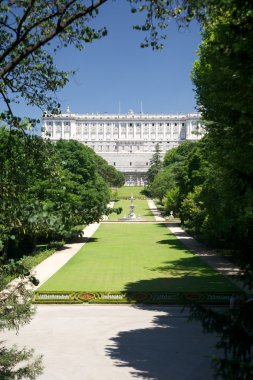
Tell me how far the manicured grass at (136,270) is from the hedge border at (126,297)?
110 centimetres

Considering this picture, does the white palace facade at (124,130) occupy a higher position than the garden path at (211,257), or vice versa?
the white palace facade at (124,130)

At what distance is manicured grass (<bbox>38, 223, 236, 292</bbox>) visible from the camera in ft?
68.3

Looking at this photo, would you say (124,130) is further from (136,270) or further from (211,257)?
(136,270)

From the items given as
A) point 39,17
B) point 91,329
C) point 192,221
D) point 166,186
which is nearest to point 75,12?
point 39,17

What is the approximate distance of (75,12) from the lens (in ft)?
21.7

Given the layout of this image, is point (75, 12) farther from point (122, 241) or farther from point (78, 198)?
point (122, 241)

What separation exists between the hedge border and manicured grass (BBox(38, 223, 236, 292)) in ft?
3.60

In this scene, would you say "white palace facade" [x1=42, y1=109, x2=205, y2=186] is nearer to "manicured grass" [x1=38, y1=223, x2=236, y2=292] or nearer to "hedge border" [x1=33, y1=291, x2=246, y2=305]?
"manicured grass" [x1=38, y1=223, x2=236, y2=292]

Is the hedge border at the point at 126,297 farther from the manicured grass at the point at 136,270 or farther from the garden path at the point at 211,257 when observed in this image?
the garden path at the point at 211,257

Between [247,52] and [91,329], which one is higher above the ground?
[247,52]

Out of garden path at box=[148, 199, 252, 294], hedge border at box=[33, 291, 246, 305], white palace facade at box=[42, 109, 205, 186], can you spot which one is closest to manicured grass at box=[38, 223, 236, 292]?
garden path at box=[148, 199, 252, 294]

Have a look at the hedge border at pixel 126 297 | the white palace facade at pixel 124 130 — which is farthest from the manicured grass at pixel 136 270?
the white palace facade at pixel 124 130

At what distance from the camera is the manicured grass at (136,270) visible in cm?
2081

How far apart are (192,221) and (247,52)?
82.9 feet
